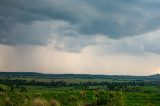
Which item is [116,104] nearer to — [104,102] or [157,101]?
[104,102]

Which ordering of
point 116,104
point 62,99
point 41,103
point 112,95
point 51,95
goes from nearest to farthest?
point 41,103 → point 116,104 → point 112,95 → point 62,99 → point 51,95

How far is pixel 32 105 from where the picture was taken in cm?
4275

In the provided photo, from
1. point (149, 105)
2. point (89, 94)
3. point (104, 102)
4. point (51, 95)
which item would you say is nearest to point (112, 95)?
point (104, 102)

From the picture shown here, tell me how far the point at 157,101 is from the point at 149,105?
17.6ft

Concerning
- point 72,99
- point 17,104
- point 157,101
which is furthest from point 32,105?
point 157,101

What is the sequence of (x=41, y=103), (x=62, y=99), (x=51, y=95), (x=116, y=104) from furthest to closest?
(x=51, y=95) → (x=62, y=99) → (x=116, y=104) → (x=41, y=103)

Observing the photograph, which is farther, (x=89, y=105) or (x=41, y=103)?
(x=89, y=105)

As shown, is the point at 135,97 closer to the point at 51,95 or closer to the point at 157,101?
the point at 157,101

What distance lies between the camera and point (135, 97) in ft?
215

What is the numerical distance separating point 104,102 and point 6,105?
1608cm

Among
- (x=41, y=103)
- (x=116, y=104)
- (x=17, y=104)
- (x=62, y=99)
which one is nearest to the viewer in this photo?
(x=41, y=103)

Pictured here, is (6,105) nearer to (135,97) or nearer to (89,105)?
(89,105)

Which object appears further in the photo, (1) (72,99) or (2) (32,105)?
(1) (72,99)

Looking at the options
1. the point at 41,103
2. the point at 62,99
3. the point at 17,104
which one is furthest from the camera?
the point at 62,99
